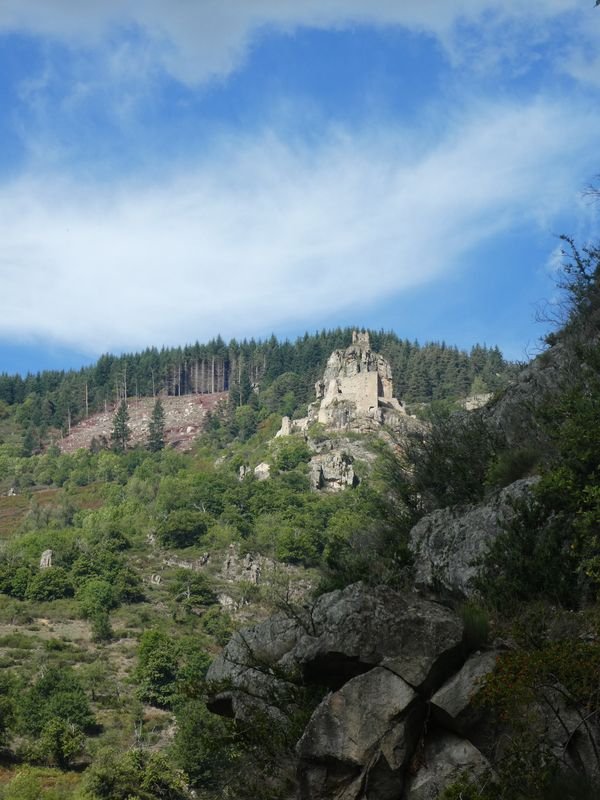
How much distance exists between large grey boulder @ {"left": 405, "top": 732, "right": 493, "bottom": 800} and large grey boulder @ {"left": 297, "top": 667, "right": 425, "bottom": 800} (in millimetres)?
190

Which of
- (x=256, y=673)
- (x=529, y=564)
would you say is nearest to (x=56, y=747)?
(x=256, y=673)

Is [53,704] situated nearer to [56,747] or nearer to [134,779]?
[56,747]

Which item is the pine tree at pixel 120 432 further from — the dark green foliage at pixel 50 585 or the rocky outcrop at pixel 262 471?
the dark green foliage at pixel 50 585

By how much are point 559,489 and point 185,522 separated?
96.6 meters

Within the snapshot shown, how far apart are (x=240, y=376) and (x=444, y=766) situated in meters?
177

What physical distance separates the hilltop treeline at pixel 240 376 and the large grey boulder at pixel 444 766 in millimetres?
138056

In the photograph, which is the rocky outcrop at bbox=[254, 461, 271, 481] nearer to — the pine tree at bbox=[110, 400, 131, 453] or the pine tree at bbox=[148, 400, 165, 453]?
the pine tree at bbox=[148, 400, 165, 453]

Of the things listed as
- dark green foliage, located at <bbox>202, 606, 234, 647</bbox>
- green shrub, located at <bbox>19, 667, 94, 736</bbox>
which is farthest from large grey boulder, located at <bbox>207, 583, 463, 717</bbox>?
dark green foliage, located at <bbox>202, 606, 234, 647</bbox>

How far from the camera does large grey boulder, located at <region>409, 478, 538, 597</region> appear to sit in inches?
497

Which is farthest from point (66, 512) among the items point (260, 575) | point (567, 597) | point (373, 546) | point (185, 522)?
point (567, 597)

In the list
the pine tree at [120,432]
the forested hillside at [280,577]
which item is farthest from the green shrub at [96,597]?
→ the pine tree at [120,432]

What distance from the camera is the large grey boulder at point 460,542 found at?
12.6 meters

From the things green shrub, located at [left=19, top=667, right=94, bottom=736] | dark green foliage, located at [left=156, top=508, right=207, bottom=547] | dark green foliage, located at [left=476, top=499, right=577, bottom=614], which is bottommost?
green shrub, located at [left=19, top=667, right=94, bottom=736]

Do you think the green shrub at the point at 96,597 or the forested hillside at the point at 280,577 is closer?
the forested hillside at the point at 280,577
